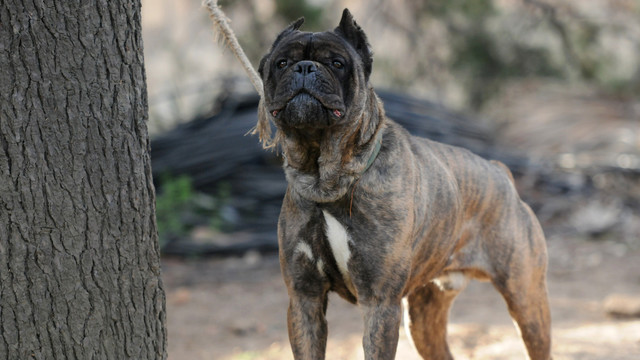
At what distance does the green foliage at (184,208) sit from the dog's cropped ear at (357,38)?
599cm

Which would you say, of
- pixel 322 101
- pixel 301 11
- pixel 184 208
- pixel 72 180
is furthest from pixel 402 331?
pixel 301 11

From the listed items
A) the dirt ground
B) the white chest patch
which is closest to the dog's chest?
the white chest patch

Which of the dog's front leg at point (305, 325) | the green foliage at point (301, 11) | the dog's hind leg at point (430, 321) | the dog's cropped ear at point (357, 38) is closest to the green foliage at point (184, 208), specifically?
the green foliage at point (301, 11)

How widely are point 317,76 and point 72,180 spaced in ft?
3.53

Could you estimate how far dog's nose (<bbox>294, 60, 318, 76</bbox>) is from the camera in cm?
291

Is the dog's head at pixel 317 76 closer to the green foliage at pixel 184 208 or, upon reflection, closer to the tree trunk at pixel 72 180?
the tree trunk at pixel 72 180

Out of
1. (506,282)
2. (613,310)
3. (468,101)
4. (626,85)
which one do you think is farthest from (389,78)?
(506,282)

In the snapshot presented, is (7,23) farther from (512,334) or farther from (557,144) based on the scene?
(557,144)

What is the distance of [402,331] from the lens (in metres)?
6.00

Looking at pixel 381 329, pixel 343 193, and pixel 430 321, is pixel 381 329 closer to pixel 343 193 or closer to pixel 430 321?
pixel 343 193

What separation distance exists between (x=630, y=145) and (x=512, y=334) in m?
6.20

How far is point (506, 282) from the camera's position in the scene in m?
3.79

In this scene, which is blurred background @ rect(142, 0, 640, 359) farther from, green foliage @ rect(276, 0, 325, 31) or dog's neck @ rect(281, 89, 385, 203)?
dog's neck @ rect(281, 89, 385, 203)

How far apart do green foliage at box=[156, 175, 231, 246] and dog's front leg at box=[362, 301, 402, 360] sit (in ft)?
19.5
